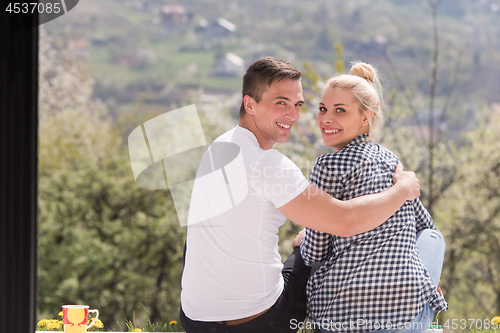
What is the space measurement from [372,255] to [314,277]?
0.23 metres

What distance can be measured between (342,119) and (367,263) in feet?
1.57

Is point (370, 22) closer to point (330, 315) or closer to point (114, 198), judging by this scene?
point (114, 198)

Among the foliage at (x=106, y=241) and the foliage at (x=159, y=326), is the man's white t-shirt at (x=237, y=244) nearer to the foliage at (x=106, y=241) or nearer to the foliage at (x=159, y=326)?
the foliage at (x=159, y=326)

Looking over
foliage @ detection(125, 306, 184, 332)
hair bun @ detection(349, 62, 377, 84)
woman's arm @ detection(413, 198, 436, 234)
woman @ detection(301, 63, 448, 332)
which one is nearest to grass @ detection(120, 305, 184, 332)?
foliage @ detection(125, 306, 184, 332)

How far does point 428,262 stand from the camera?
155cm

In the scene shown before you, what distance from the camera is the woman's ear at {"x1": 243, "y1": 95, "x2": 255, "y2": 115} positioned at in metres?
1.51

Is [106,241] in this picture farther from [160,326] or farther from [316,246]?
[316,246]

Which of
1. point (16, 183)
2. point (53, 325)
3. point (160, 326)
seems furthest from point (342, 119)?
point (53, 325)

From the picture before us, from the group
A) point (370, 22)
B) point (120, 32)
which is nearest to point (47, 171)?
point (120, 32)

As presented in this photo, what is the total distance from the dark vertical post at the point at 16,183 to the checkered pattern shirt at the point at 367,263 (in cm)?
92

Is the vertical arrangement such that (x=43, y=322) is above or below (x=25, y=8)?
below

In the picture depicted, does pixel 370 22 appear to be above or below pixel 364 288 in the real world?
above

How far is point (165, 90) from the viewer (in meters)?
11.6

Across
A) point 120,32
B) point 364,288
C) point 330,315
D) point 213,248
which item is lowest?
point 330,315
